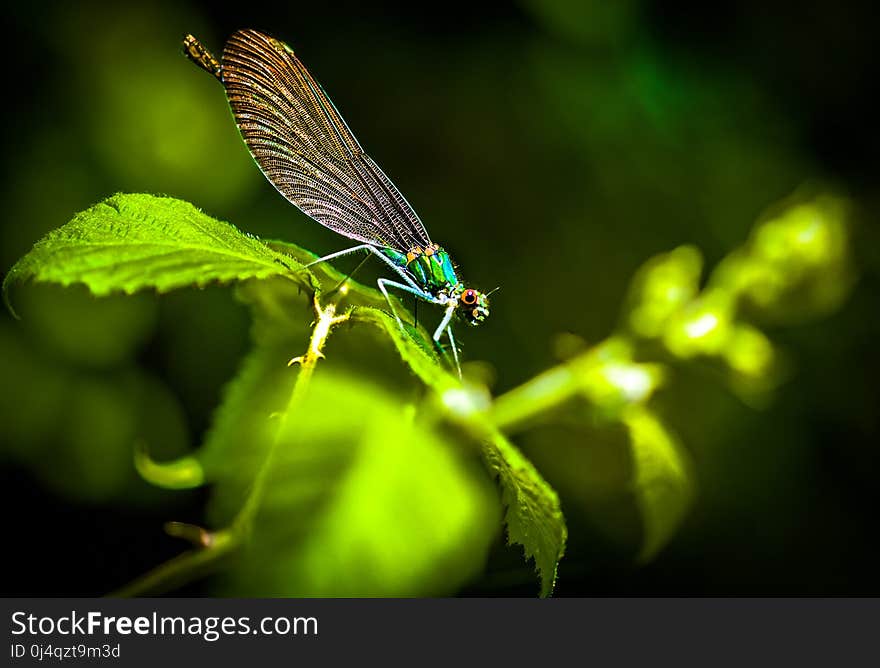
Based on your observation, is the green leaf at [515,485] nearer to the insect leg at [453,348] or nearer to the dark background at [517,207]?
the insect leg at [453,348]

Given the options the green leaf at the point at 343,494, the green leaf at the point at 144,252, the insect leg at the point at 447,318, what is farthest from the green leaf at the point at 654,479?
the green leaf at the point at 144,252

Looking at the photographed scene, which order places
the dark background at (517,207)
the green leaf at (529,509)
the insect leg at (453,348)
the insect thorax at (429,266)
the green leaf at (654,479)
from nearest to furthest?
the green leaf at (529,509), the green leaf at (654,479), the insect leg at (453,348), the insect thorax at (429,266), the dark background at (517,207)

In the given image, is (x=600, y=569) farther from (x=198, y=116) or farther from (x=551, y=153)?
(x=198, y=116)

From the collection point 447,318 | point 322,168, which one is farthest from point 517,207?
point 447,318

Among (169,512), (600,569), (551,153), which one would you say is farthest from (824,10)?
(169,512)

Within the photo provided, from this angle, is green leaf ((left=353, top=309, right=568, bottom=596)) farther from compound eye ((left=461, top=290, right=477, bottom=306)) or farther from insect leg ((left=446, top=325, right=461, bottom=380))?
compound eye ((left=461, top=290, right=477, bottom=306))

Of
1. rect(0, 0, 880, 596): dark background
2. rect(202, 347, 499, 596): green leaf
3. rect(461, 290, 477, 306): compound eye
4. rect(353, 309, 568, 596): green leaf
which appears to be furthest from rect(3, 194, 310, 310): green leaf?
rect(0, 0, 880, 596): dark background
